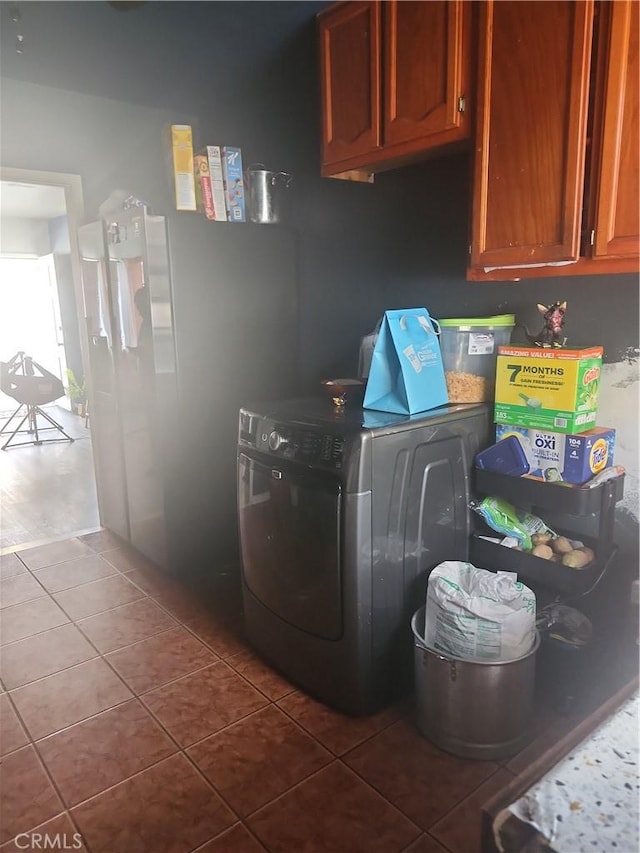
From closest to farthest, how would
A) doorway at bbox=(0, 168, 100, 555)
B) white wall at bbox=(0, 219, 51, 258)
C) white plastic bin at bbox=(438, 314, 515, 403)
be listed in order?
1. white plastic bin at bbox=(438, 314, 515, 403)
2. doorway at bbox=(0, 168, 100, 555)
3. white wall at bbox=(0, 219, 51, 258)

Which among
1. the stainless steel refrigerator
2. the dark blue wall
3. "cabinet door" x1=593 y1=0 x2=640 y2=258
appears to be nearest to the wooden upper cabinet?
the dark blue wall

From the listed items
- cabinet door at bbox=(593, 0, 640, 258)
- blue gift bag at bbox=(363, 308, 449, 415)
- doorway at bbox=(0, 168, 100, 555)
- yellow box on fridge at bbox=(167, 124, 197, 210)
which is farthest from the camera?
doorway at bbox=(0, 168, 100, 555)

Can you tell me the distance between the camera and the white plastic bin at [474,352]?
1.95 m

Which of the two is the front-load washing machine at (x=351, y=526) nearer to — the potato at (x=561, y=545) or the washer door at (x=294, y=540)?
the washer door at (x=294, y=540)

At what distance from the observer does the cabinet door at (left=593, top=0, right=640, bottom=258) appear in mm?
1322

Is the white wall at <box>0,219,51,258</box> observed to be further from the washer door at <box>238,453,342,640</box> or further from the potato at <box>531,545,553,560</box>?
the potato at <box>531,545,553,560</box>

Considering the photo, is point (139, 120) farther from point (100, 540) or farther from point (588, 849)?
point (588, 849)

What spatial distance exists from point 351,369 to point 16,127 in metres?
2.23

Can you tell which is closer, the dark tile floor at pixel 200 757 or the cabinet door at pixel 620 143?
the cabinet door at pixel 620 143

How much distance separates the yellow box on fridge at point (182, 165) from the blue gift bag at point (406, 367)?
117 cm

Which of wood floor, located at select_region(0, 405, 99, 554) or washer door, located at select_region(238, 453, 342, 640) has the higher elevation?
washer door, located at select_region(238, 453, 342, 640)

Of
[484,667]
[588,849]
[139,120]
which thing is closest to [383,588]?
[484,667]

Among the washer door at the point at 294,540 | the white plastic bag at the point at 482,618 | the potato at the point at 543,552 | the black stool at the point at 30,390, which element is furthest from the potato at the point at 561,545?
the black stool at the point at 30,390

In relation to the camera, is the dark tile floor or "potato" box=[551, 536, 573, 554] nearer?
the dark tile floor
